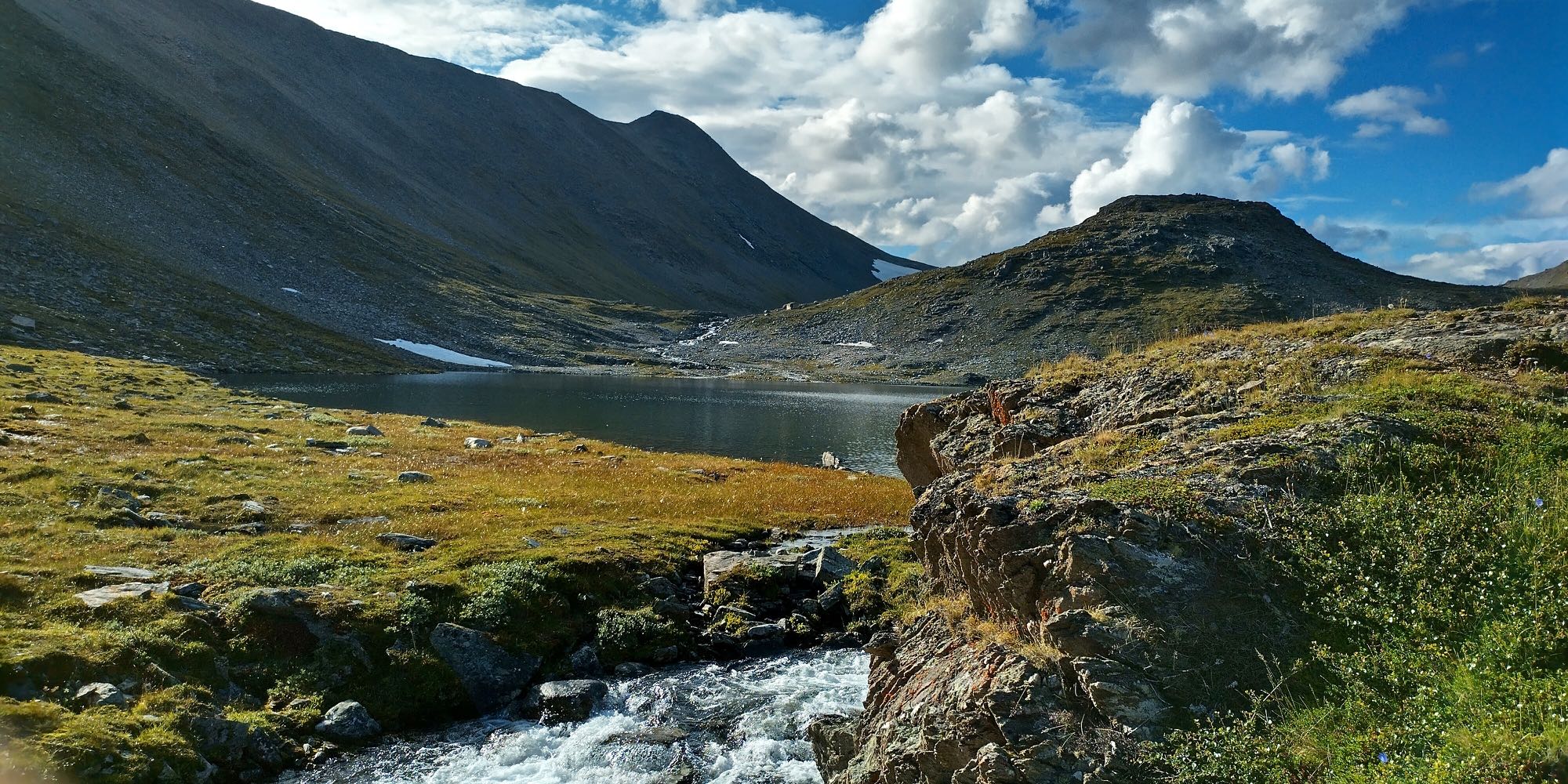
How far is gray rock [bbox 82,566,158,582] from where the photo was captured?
16344mm

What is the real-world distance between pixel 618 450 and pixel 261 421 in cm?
1983

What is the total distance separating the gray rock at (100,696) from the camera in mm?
12117

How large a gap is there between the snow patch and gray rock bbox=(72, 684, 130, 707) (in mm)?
131525

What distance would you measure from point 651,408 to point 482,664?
72.8 meters

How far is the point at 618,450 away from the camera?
165 ft

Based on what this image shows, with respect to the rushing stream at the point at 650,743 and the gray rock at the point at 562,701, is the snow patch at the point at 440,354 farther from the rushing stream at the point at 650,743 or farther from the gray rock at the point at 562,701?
the rushing stream at the point at 650,743

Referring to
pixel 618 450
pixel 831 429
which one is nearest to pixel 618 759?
pixel 618 450

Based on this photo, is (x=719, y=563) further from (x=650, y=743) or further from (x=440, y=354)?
(x=440, y=354)

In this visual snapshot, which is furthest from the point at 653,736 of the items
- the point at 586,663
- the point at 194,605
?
the point at 194,605

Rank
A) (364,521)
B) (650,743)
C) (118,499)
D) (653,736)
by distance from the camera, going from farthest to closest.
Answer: (364,521) → (118,499) → (653,736) → (650,743)

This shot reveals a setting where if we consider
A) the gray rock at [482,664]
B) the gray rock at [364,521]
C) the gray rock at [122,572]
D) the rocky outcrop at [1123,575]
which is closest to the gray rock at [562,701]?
the gray rock at [482,664]

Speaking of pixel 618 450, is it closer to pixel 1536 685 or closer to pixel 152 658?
pixel 152 658

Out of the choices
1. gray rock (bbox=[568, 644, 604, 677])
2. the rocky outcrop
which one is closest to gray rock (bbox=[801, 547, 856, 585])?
gray rock (bbox=[568, 644, 604, 677])

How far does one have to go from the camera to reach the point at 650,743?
47.2 ft
